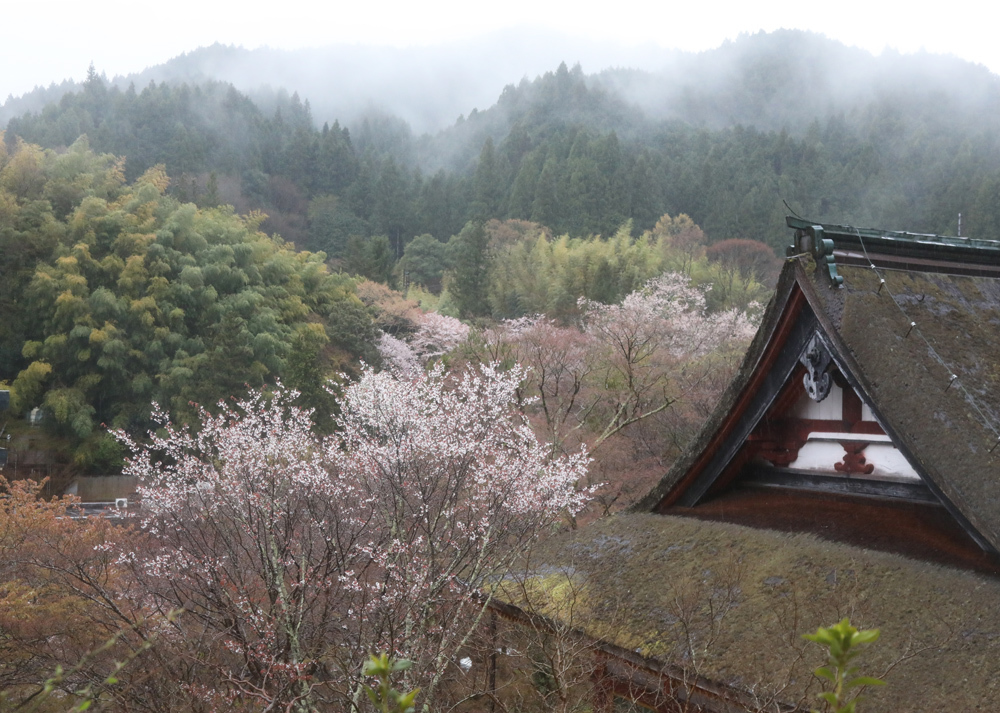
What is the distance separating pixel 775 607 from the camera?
10.3 feet

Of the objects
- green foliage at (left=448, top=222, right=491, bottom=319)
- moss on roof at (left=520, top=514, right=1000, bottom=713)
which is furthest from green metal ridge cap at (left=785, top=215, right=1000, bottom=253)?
green foliage at (left=448, top=222, right=491, bottom=319)

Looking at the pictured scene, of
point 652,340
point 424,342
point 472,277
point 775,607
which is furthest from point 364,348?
point 775,607

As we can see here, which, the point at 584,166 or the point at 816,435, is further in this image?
the point at 584,166

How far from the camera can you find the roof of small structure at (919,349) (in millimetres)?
2840

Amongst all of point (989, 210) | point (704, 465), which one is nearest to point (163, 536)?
point (704, 465)

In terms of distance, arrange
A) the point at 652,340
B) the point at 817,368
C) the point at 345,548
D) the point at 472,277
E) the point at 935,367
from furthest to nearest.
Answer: the point at 472,277
the point at 652,340
the point at 345,548
the point at 817,368
the point at 935,367

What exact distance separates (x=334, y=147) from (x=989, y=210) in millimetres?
35778

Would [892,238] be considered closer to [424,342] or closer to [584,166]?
[424,342]

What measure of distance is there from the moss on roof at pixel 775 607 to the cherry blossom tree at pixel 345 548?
1311mm

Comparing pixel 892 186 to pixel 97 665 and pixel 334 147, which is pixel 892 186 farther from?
pixel 97 665

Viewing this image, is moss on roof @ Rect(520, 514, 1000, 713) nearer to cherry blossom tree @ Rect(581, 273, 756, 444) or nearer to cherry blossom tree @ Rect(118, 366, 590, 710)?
cherry blossom tree @ Rect(118, 366, 590, 710)

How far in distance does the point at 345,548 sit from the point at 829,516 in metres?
4.57

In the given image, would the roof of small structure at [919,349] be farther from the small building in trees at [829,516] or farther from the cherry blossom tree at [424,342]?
the cherry blossom tree at [424,342]

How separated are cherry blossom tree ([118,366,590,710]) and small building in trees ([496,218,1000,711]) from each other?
1423 millimetres
